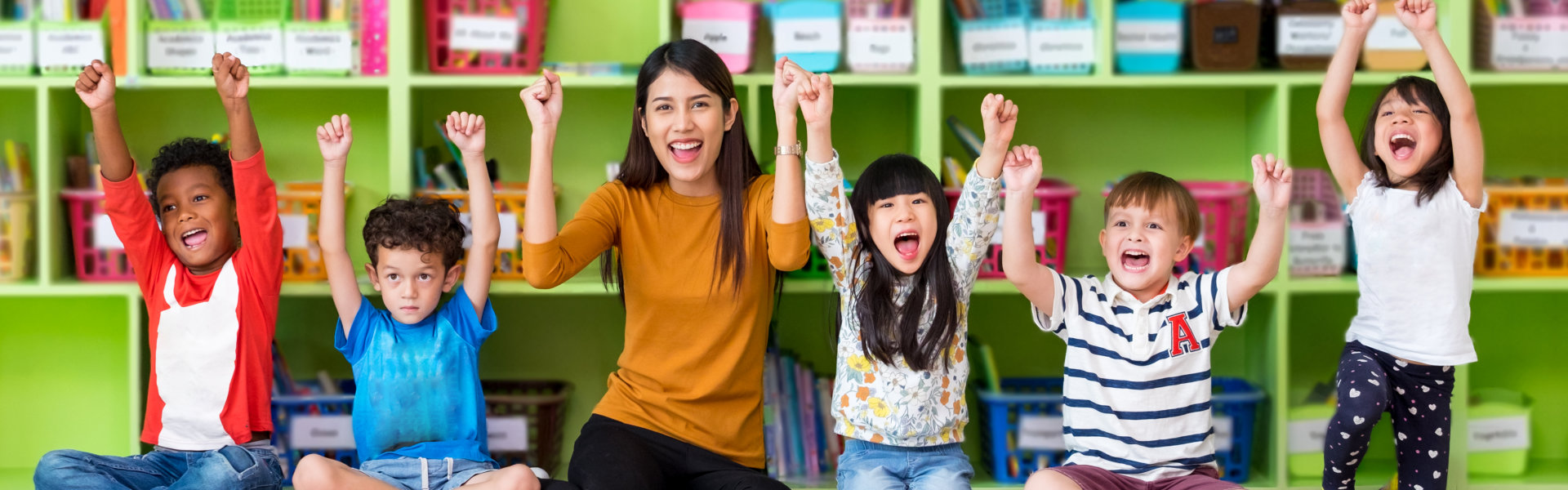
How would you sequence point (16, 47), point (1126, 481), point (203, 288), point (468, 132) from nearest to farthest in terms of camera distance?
point (1126, 481)
point (468, 132)
point (203, 288)
point (16, 47)

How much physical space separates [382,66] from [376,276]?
467 millimetres

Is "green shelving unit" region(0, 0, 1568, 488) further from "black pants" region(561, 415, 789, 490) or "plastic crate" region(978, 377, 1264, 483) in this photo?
"black pants" region(561, 415, 789, 490)

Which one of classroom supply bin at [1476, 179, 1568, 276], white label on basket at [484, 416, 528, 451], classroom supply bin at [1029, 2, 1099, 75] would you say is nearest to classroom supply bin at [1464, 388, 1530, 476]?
classroom supply bin at [1476, 179, 1568, 276]

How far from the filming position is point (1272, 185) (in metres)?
1.92

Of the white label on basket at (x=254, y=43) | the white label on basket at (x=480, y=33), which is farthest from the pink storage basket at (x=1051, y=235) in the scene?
the white label on basket at (x=254, y=43)

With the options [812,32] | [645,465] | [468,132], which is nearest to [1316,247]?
[812,32]

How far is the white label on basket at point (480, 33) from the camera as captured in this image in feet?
7.59

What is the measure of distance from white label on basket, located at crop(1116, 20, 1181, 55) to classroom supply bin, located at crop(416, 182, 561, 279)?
4.10 feet

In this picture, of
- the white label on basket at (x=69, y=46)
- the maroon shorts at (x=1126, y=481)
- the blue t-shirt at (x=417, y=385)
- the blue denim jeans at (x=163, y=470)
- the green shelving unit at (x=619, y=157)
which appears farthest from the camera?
the green shelving unit at (x=619, y=157)

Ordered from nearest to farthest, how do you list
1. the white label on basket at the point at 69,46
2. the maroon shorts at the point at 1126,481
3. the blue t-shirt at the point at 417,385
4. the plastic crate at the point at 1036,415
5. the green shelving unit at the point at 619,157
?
the maroon shorts at the point at 1126,481
the blue t-shirt at the point at 417,385
the white label on basket at the point at 69,46
the plastic crate at the point at 1036,415
the green shelving unit at the point at 619,157

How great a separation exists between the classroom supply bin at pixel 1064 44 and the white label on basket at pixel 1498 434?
1127 millimetres

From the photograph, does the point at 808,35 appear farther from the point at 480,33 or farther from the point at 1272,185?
the point at 1272,185

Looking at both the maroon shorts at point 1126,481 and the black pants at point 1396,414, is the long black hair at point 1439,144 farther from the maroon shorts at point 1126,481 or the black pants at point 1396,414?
the maroon shorts at point 1126,481

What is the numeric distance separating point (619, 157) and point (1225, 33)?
133cm
